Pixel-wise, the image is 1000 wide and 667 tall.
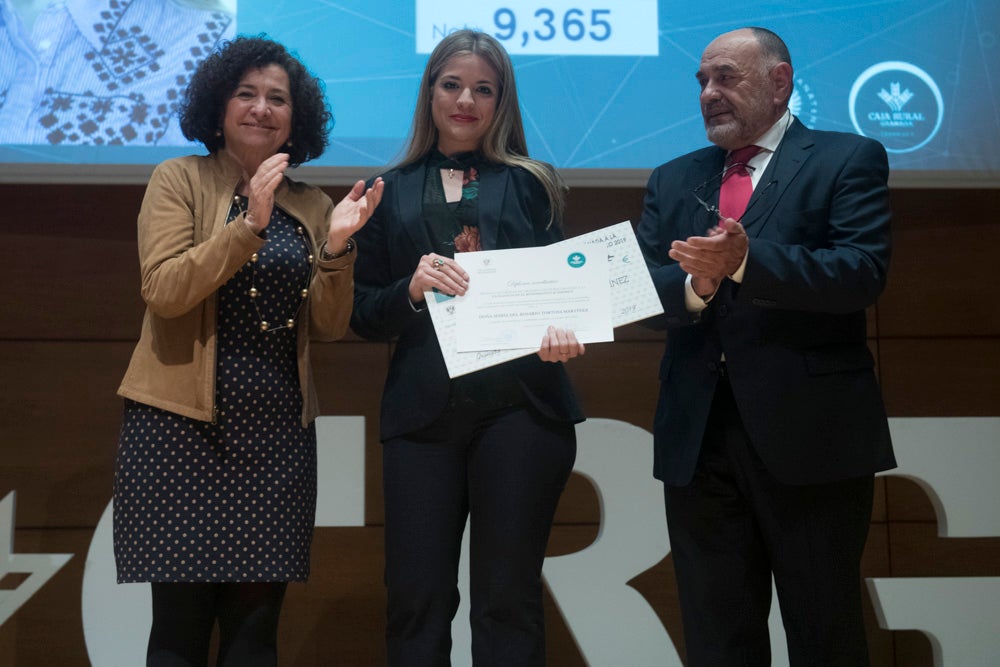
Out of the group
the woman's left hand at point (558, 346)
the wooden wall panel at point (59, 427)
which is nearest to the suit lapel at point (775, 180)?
the woman's left hand at point (558, 346)

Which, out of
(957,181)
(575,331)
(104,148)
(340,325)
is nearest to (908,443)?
(957,181)

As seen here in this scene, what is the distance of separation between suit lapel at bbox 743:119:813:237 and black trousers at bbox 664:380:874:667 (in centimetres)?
34

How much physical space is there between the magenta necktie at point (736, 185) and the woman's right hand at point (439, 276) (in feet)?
→ 1.82

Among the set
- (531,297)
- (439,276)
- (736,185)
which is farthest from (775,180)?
(439,276)

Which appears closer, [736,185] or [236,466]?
[236,466]

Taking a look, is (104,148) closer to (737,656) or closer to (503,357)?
(503,357)

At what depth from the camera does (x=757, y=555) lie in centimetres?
194

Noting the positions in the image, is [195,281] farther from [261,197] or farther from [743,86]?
[743,86]

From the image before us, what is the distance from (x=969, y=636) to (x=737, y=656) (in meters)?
1.43

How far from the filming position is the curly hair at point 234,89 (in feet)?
6.81

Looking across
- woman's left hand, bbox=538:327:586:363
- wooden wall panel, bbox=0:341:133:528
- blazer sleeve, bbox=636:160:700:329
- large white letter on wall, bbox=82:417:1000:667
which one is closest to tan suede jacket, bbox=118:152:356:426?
woman's left hand, bbox=538:327:586:363

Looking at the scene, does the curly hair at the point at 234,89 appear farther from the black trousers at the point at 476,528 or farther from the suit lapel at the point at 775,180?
the suit lapel at the point at 775,180

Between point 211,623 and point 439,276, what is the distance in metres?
0.81

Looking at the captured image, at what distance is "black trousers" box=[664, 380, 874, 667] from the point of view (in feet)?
5.99
